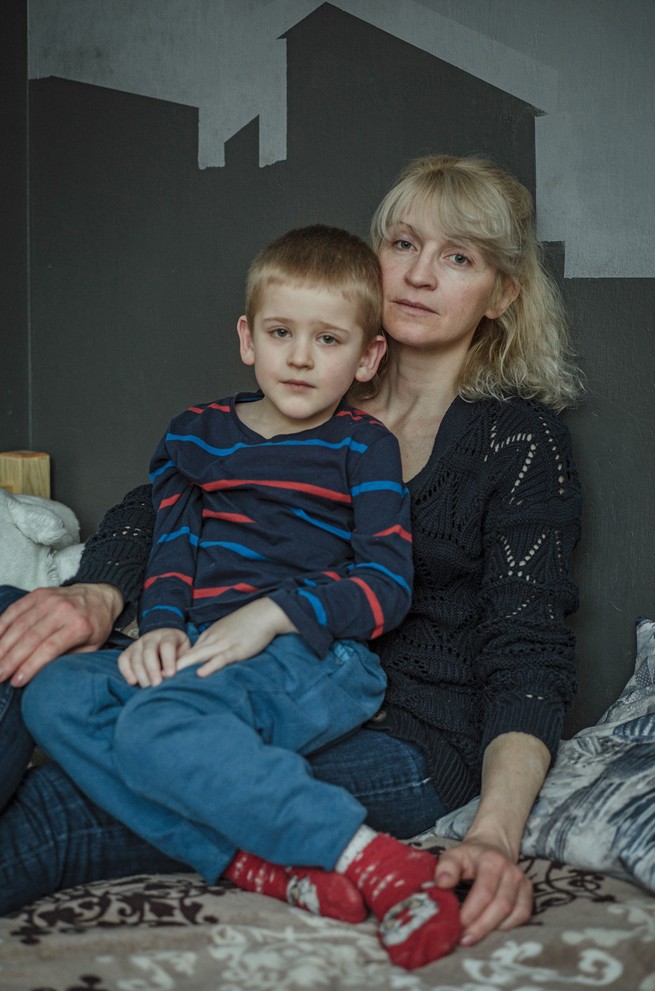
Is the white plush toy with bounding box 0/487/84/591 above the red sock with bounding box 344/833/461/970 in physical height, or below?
above

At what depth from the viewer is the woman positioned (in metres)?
1.55

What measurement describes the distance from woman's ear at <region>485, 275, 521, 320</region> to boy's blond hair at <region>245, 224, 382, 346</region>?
240 millimetres

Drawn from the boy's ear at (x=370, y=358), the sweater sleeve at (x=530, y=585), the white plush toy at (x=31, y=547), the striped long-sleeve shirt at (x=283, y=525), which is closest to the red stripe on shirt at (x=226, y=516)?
the striped long-sleeve shirt at (x=283, y=525)

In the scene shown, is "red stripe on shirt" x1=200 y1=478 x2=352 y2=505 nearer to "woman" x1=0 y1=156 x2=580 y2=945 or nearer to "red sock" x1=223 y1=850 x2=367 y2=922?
"woman" x1=0 y1=156 x2=580 y2=945

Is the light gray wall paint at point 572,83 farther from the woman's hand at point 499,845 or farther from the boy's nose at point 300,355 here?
the woman's hand at point 499,845

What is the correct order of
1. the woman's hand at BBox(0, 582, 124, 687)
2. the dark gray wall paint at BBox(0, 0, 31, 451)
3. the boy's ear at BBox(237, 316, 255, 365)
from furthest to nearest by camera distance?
the dark gray wall paint at BBox(0, 0, 31, 451)
the boy's ear at BBox(237, 316, 255, 365)
the woman's hand at BBox(0, 582, 124, 687)

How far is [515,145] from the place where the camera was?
6.64 ft

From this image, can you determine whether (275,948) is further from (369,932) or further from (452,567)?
(452,567)

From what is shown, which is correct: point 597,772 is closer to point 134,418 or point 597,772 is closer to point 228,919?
point 228,919

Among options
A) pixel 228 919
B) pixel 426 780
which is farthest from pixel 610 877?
pixel 228 919

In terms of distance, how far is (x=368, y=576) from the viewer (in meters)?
1.61

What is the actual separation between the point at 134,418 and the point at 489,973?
5.94ft

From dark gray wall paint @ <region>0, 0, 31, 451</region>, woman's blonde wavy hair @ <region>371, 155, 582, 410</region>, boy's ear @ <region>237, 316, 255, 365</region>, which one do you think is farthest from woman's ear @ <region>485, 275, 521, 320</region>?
dark gray wall paint @ <region>0, 0, 31, 451</region>

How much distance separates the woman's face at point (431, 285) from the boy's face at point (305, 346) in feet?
0.49
